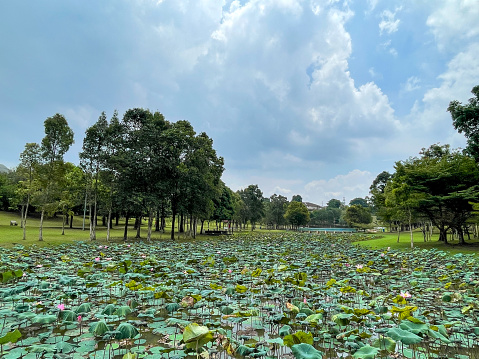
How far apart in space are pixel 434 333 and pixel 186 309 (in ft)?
14.6

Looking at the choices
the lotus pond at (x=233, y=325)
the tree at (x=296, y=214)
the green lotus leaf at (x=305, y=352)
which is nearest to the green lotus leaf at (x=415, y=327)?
the lotus pond at (x=233, y=325)

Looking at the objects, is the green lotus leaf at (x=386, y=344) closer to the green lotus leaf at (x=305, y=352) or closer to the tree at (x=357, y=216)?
the green lotus leaf at (x=305, y=352)

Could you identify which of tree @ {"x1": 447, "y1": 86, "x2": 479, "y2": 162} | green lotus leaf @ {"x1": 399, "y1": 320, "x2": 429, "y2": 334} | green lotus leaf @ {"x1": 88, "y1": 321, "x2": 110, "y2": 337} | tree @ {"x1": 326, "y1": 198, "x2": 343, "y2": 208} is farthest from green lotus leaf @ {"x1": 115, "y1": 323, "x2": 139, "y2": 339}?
tree @ {"x1": 326, "y1": 198, "x2": 343, "y2": 208}

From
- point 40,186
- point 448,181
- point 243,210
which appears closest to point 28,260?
point 40,186

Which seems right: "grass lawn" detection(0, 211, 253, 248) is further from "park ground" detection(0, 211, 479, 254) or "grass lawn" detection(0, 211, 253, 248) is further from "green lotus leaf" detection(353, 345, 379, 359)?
"green lotus leaf" detection(353, 345, 379, 359)

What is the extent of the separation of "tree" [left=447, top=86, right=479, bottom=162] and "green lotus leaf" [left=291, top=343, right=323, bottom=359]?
963 inches

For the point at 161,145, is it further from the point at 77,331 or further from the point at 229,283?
the point at 77,331

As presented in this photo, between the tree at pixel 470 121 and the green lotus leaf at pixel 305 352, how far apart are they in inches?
963

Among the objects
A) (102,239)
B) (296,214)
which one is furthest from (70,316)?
(296,214)

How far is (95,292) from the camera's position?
633 cm

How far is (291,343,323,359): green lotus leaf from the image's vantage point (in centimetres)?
273

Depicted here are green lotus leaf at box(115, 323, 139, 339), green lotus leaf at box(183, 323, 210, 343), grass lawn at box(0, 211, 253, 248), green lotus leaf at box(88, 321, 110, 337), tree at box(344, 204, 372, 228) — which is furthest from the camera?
tree at box(344, 204, 372, 228)

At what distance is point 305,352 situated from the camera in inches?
113

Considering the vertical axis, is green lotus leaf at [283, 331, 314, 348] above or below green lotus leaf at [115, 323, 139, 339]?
above
